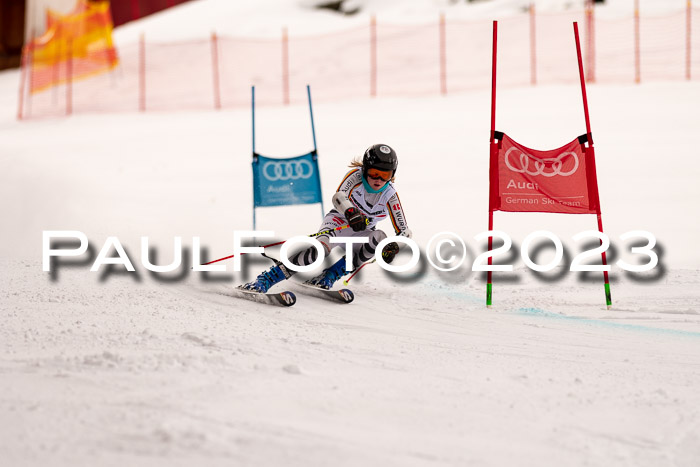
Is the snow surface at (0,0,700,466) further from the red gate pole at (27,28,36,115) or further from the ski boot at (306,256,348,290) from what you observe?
the red gate pole at (27,28,36,115)

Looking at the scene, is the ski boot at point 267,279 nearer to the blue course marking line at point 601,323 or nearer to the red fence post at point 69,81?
the blue course marking line at point 601,323

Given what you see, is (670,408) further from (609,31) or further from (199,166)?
(609,31)

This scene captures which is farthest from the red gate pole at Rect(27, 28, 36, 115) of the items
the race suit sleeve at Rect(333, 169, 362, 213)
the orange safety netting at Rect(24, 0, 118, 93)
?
the race suit sleeve at Rect(333, 169, 362, 213)

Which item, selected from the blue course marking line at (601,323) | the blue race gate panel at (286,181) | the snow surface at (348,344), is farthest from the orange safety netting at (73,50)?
the blue course marking line at (601,323)

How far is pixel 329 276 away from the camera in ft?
21.3

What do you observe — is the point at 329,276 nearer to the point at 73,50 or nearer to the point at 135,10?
the point at 73,50

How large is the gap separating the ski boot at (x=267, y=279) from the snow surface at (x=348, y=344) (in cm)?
20

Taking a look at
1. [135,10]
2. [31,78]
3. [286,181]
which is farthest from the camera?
[135,10]

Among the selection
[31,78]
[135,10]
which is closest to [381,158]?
[31,78]

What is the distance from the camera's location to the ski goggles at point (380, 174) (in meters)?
6.04

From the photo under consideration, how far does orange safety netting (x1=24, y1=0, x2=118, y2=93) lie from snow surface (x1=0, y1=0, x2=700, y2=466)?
36.9ft

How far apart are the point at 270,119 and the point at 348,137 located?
3015 millimetres

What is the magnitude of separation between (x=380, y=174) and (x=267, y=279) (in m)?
1.33

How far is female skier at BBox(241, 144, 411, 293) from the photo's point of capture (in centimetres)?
600
